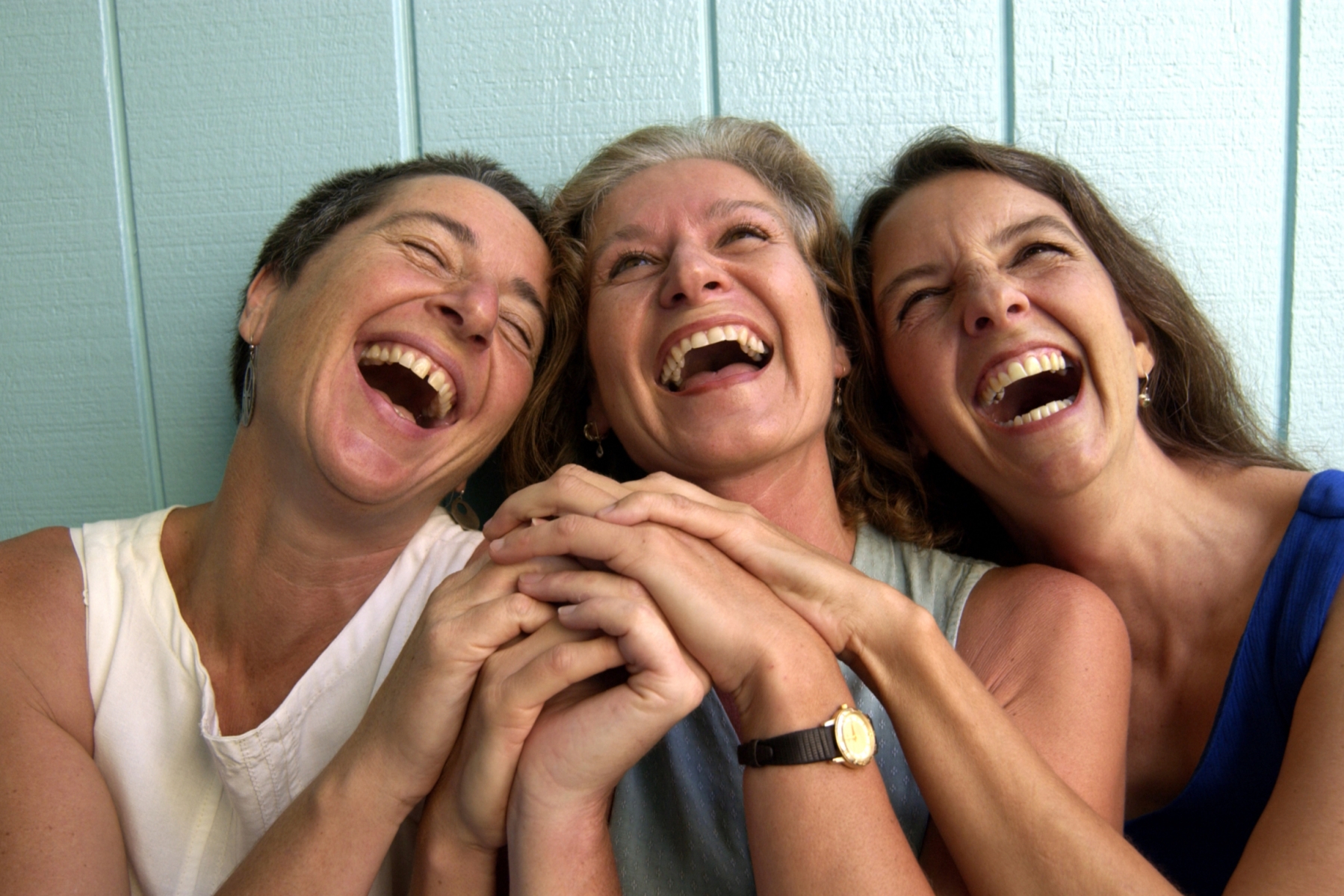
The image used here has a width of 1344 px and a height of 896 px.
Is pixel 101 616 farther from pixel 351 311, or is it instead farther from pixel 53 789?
pixel 351 311

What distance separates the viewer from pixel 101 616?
4.04 feet

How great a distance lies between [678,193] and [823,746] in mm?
871

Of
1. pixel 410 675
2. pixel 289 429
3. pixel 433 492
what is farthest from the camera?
pixel 433 492

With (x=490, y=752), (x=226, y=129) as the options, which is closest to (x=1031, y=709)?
(x=490, y=752)

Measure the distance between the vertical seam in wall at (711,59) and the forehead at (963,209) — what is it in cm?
39

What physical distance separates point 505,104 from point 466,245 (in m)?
0.38

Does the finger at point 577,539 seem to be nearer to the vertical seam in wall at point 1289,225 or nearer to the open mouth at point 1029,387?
the open mouth at point 1029,387

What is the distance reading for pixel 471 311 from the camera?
47.2 inches

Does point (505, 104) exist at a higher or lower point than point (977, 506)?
higher

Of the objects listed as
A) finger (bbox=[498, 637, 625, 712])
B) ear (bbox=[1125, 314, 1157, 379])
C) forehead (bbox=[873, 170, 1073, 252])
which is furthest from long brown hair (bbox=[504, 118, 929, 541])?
finger (bbox=[498, 637, 625, 712])

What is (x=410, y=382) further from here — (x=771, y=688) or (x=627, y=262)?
(x=771, y=688)

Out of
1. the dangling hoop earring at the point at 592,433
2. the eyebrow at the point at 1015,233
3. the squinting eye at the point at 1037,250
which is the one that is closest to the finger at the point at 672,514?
the dangling hoop earring at the point at 592,433

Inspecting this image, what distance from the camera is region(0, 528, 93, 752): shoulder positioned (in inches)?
44.9

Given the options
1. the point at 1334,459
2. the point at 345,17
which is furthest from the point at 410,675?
the point at 1334,459
